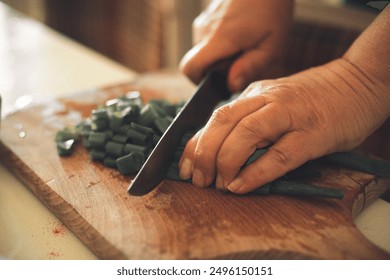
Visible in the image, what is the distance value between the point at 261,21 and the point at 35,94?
735mm

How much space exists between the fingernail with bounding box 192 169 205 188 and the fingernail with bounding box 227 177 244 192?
0.18ft

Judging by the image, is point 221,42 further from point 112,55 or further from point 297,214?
point 112,55

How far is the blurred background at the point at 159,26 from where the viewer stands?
144 cm

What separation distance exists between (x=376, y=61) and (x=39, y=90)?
101cm

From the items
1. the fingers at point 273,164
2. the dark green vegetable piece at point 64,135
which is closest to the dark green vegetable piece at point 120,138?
the dark green vegetable piece at point 64,135

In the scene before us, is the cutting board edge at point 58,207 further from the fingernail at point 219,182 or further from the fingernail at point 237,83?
the fingernail at point 237,83

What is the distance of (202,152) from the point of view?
2.42 ft

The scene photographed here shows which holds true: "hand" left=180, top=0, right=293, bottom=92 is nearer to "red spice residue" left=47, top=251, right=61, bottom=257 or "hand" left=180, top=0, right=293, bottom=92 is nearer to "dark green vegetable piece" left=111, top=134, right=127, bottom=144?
"dark green vegetable piece" left=111, top=134, right=127, bottom=144

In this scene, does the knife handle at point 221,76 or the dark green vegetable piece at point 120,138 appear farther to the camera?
the knife handle at point 221,76

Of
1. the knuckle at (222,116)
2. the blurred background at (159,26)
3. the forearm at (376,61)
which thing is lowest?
the blurred background at (159,26)

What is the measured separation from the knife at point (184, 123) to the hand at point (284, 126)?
0.14 feet

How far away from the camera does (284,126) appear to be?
745mm

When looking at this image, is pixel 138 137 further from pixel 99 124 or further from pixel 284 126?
pixel 284 126
